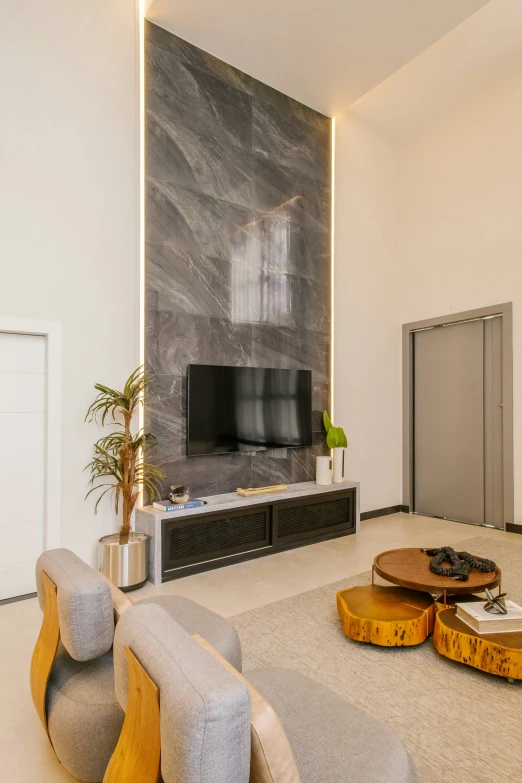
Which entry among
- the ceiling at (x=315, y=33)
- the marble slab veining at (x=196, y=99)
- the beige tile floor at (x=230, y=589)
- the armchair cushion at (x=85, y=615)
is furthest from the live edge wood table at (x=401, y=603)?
the ceiling at (x=315, y=33)

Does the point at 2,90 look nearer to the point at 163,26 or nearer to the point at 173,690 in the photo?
the point at 163,26

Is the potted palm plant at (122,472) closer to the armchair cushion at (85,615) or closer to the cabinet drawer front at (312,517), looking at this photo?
the cabinet drawer front at (312,517)

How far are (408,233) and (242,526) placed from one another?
14.0ft

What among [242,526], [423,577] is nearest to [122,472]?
[242,526]

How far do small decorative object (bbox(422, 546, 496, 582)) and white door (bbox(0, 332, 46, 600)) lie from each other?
272 cm

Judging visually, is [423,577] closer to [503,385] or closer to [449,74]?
[503,385]

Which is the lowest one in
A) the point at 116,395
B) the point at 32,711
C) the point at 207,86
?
the point at 32,711

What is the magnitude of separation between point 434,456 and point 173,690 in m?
5.53

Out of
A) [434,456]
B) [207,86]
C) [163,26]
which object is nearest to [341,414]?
[434,456]

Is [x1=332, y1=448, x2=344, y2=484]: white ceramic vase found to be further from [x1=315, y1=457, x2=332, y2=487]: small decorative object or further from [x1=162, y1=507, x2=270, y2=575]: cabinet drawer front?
[x1=162, y1=507, x2=270, y2=575]: cabinet drawer front

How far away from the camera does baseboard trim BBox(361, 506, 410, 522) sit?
5.85 metres

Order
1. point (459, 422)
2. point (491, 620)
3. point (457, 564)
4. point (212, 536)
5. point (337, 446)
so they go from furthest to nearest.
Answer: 1. point (459, 422)
2. point (337, 446)
3. point (212, 536)
4. point (457, 564)
5. point (491, 620)

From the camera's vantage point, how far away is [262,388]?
483 cm

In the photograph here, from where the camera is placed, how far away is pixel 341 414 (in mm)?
5668
